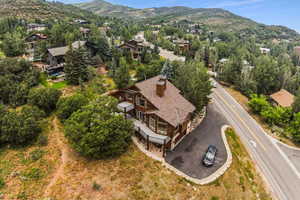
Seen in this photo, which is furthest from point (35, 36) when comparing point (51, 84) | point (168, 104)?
point (168, 104)

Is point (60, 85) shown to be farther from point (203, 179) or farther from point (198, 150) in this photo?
point (203, 179)

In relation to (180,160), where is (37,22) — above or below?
above

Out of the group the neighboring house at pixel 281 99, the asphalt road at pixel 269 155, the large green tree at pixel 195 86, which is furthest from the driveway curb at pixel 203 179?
the neighboring house at pixel 281 99

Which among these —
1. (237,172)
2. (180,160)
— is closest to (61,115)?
(180,160)

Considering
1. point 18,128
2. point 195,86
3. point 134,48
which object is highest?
point 134,48

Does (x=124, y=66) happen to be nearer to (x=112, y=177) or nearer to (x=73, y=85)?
(x=73, y=85)

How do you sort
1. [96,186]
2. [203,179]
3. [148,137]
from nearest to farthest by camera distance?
[96,186]
[203,179]
[148,137]

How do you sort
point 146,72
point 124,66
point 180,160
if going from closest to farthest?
1. point 180,160
2. point 124,66
3. point 146,72

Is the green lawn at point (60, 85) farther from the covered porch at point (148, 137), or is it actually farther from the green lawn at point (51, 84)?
the covered porch at point (148, 137)
